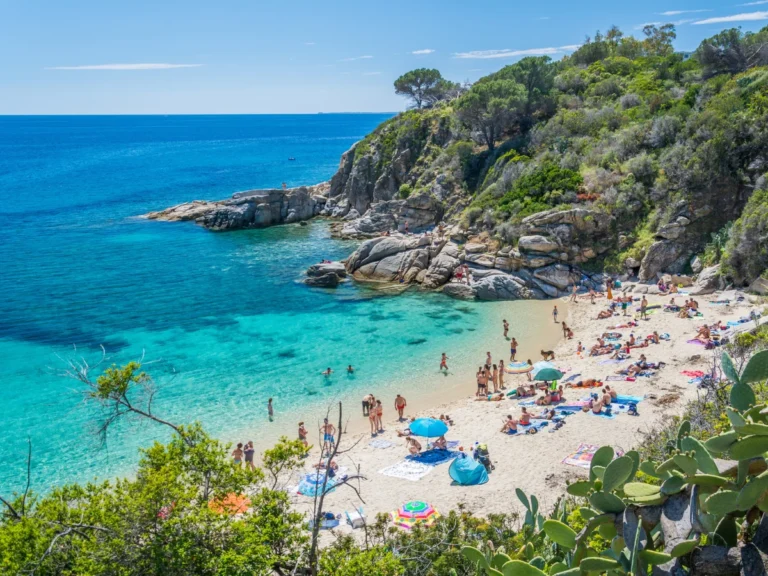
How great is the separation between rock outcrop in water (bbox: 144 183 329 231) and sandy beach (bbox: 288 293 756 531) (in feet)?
114

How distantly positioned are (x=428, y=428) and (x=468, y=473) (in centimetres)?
271

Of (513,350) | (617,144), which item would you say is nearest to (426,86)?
(617,144)

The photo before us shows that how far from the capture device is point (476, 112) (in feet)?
158

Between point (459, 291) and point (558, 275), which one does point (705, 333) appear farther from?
point (459, 291)

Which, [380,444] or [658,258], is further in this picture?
[658,258]

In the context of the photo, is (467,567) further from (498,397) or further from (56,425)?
(56,425)

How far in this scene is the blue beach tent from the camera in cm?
1574

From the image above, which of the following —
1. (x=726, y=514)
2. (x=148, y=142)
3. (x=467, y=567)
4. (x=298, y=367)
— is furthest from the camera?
(x=148, y=142)

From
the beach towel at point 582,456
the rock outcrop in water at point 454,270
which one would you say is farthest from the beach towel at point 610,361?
the rock outcrop in water at point 454,270

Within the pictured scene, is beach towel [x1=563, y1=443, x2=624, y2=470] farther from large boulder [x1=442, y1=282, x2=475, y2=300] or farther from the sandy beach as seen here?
large boulder [x1=442, y1=282, x2=475, y2=300]

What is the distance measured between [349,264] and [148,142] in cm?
15518

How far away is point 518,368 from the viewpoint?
23.9 m

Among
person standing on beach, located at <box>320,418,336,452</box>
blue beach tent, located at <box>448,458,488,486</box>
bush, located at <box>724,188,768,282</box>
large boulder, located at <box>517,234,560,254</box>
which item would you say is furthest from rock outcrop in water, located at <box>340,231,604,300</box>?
blue beach tent, located at <box>448,458,488,486</box>

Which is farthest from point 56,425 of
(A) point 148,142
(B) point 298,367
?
(A) point 148,142
